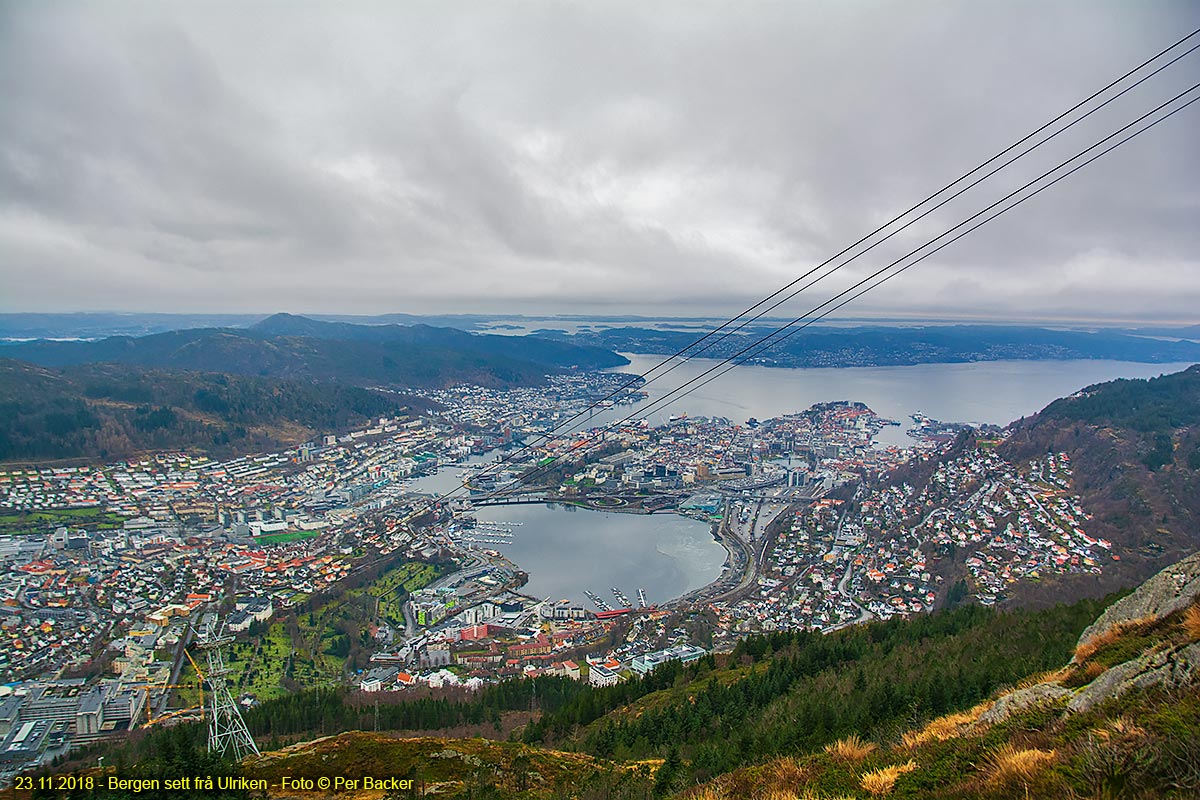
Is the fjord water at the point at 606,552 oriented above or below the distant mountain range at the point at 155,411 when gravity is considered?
below

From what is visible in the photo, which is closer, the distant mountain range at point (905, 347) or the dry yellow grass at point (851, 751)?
the dry yellow grass at point (851, 751)

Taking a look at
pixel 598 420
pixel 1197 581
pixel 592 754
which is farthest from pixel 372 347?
pixel 1197 581

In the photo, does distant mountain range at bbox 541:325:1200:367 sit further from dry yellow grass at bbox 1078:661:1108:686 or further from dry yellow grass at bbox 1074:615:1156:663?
dry yellow grass at bbox 1078:661:1108:686

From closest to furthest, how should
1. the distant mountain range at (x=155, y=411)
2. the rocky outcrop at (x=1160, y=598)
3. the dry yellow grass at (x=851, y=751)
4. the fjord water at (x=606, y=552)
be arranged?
the dry yellow grass at (x=851, y=751)
the rocky outcrop at (x=1160, y=598)
the fjord water at (x=606, y=552)
the distant mountain range at (x=155, y=411)

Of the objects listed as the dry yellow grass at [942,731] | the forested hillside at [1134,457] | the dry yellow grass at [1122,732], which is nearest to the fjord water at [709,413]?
the forested hillside at [1134,457]

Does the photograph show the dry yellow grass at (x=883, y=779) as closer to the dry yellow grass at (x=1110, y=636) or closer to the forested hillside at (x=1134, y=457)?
the dry yellow grass at (x=1110, y=636)

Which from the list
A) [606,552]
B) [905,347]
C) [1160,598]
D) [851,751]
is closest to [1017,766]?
[851,751]
